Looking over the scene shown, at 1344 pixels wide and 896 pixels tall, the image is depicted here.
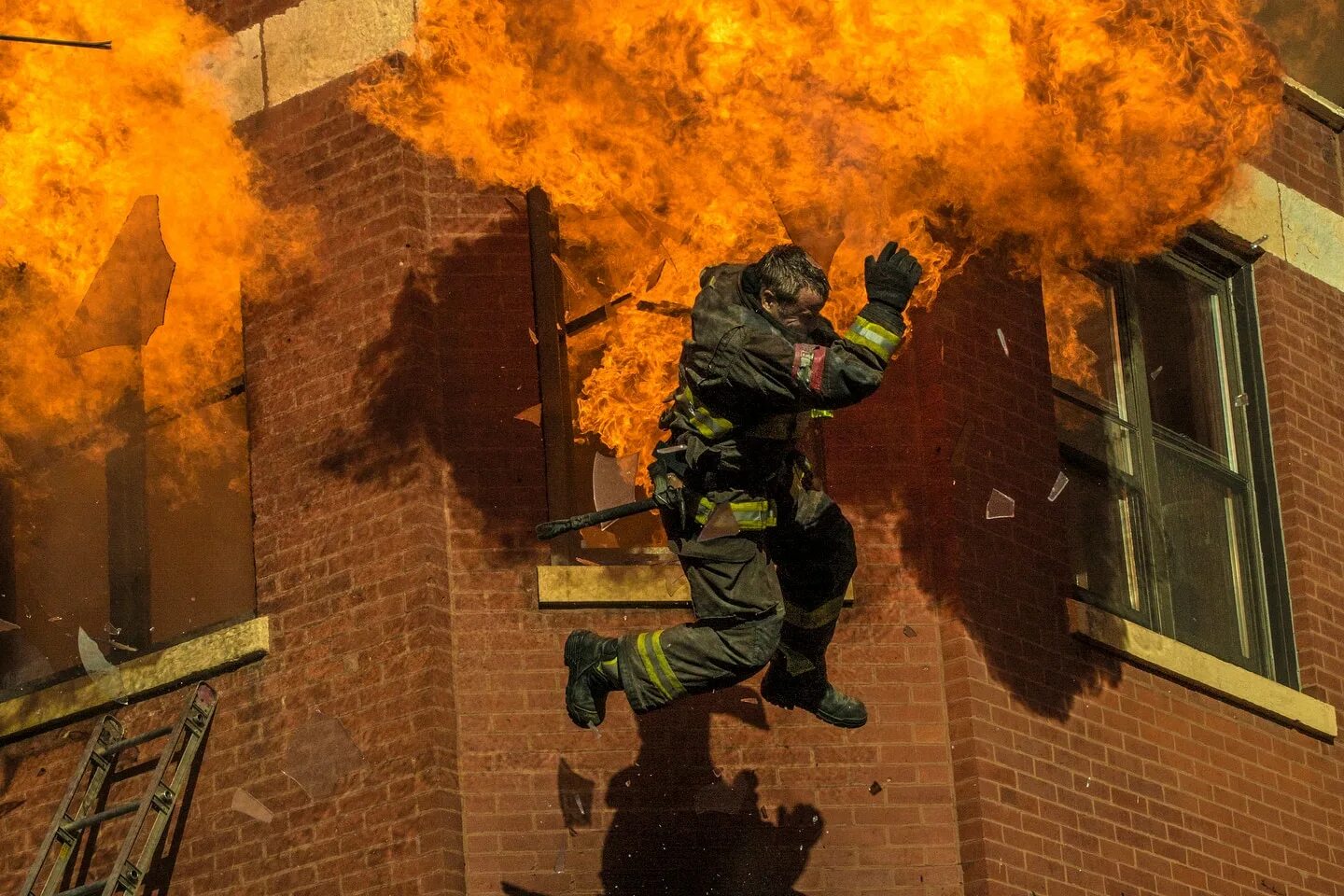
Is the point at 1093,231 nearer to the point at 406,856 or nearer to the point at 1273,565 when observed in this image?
the point at 1273,565

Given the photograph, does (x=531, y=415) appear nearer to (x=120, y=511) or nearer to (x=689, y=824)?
(x=689, y=824)

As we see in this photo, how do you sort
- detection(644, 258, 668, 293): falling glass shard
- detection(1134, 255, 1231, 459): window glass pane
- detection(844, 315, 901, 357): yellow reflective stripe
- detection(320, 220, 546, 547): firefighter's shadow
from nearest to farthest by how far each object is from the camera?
detection(844, 315, 901, 357): yellow reflective stripe < detection(320, 220, 546, 547): firefighter's shadow < detection(644, 258, 668, 293): falling glass shard < detection(1134, 255, 1231, 459): window glass pane

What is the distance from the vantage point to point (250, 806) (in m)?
11.2

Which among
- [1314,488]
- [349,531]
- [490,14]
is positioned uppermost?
[490,14]

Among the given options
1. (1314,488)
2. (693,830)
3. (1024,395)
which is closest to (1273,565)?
(1314,488)

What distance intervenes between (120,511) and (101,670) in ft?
2.72

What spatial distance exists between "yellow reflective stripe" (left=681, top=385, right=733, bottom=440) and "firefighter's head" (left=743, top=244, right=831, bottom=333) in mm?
406

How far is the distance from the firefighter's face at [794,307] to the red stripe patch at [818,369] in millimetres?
326

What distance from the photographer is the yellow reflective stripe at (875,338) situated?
29.7 ft

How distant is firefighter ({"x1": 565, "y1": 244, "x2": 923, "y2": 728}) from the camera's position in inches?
363

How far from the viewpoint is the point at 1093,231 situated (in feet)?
38.4

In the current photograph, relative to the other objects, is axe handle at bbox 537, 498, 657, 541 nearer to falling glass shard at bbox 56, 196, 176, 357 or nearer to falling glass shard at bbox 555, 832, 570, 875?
falling glass shard at bbox 555, 832, 570, 875

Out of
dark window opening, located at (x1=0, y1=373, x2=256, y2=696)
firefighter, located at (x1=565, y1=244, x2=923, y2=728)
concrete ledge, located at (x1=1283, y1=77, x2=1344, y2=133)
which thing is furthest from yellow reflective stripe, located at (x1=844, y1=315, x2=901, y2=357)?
concrete ledge, located at (x1=1283, y1=77, x2=1344, y2=133)

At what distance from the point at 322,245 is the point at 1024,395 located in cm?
319
